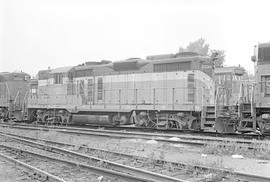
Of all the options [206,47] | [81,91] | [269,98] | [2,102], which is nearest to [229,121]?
[269,98]

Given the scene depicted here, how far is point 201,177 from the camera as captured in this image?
249 inches

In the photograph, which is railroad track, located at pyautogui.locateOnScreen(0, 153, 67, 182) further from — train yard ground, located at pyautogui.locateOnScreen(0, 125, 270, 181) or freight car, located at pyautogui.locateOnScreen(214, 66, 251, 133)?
freight car, located at pyautogui.locateOnScreen(214, 66, 251, 133)

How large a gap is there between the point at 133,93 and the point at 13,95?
37.4 ft

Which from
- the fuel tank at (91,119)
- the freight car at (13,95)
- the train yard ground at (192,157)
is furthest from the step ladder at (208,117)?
the freight car at (13,95)

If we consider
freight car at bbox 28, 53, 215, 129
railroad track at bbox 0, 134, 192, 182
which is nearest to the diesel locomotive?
freight car at bbox 28, 53, 215, 129

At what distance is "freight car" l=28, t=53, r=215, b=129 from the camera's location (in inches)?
608

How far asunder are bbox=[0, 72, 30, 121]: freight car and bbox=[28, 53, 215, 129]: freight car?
6.80 ft

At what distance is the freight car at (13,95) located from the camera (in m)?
24.1

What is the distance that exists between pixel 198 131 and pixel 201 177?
8990mm

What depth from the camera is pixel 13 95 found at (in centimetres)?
2492

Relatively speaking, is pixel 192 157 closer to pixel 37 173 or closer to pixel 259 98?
pixel 37 173

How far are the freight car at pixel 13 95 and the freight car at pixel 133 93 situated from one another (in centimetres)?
207

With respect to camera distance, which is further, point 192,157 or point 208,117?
point 208,117

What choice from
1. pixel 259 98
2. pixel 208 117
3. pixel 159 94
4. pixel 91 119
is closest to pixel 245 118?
pixel 259 98
